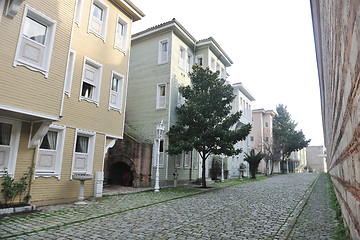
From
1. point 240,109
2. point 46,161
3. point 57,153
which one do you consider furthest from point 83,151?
point 240,109

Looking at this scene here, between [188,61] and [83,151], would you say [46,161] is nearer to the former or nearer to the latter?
[83,151]

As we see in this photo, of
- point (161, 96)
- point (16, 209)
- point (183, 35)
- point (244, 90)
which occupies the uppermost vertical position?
point (183, 35)

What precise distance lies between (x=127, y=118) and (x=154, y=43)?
20.7ft

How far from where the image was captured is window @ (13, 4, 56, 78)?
305 inches

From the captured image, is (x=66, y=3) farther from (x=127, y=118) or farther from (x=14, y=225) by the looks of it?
(x=127, y=118)

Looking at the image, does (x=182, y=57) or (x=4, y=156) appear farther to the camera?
(x=182, y=57)

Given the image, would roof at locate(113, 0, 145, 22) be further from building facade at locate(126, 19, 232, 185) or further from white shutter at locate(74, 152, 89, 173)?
white shutter at locate(74, 152, 89, 173)

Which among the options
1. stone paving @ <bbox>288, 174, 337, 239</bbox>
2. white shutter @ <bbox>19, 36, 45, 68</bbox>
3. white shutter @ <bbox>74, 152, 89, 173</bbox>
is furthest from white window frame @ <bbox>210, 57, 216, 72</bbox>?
white shutter @ <bbox>19, 36, 45, 68</bbox>

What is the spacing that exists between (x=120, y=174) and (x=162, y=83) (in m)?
7.19

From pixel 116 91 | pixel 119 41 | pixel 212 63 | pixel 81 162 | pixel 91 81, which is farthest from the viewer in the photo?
pixel 212 63

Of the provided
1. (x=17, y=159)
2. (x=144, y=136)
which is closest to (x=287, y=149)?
(x=144, y=136)

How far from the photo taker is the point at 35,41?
823cm

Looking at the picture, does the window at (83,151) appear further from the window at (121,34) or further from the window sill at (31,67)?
the window at (121,34)

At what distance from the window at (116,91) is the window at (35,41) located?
420 cm
